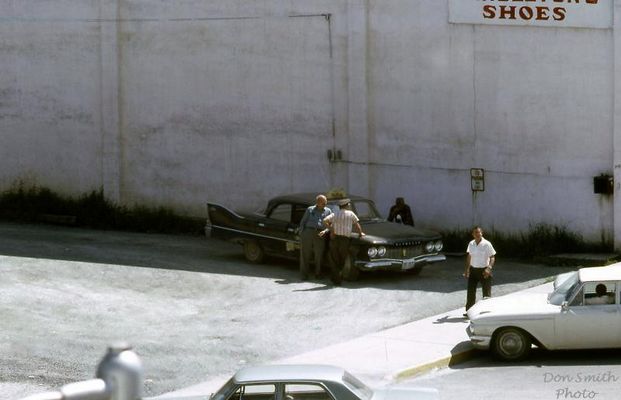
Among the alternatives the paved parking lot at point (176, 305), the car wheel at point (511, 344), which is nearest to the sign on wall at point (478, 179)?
the paved parking lot at point (176, 305)

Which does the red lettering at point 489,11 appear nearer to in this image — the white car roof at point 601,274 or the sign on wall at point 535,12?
the sign on wall at point 535,12

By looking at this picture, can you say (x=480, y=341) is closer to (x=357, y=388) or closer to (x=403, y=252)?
(x=357, y=388)

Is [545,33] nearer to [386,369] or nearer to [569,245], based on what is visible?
[569,245]

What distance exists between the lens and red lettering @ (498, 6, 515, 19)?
23.2 meters

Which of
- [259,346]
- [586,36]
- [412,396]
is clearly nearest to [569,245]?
[586,36]

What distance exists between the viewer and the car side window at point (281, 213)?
21484 mm

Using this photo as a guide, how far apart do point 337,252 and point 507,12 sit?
6.84 metres

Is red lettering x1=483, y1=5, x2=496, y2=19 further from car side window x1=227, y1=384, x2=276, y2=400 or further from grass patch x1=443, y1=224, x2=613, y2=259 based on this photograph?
car side window x1=227, y1=384, x2=276, y2=400

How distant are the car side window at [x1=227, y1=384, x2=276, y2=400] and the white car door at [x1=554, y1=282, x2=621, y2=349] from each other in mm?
5673

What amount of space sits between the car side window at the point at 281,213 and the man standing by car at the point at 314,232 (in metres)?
1.02

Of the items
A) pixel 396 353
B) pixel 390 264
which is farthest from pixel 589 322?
pixel 390 264

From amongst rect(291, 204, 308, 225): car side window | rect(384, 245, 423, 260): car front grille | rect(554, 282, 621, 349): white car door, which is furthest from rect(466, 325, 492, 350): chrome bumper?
rect(291, 204, 308, 225): car side window

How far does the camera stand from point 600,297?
14484 mm

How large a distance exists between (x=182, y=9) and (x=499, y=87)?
26.7 ft
